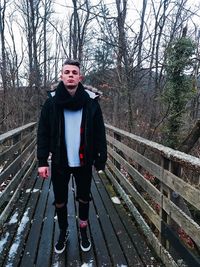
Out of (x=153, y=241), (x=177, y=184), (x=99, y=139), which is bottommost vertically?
(x=153, y=241)

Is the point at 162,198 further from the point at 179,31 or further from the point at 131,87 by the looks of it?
the point at 179,31

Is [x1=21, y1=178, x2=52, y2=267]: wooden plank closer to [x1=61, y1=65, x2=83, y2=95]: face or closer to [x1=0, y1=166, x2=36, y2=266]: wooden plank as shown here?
[x1=0, y1=166, x2=36, y2=266]: wooden plank

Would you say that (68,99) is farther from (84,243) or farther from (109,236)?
(109,236)

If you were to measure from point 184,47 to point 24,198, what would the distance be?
7116 mm

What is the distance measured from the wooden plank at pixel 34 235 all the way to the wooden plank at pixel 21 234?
51mm

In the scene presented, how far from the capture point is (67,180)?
3303 millimetres

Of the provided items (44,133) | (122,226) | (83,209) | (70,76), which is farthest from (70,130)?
(122,226)

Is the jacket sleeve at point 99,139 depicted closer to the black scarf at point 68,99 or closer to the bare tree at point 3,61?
the black scarf at point 68,99

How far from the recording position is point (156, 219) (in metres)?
3.31

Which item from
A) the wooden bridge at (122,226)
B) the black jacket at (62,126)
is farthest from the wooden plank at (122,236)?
the black jacket at (62,126)

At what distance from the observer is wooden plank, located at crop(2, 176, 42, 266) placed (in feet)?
10.3

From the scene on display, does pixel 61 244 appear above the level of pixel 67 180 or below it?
below

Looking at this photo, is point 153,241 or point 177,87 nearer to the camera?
point 153,241

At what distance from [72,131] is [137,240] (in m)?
1.48
